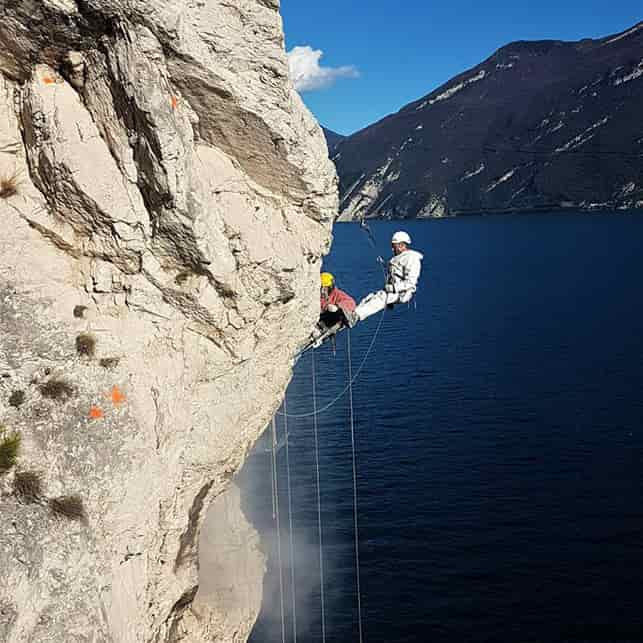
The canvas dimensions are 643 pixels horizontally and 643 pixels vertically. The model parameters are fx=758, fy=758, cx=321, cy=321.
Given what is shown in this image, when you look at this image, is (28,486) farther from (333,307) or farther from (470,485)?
(470,485)

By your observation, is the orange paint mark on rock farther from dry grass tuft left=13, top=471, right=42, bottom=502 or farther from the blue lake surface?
the blue lake surface

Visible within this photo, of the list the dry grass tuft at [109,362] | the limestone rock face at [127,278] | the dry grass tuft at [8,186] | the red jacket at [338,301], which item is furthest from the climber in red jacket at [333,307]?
the dry grass tuft at [8,186]

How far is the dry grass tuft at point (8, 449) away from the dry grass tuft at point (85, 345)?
4.48ft

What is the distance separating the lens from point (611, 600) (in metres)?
26.6

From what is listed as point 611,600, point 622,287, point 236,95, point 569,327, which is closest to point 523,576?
point 611,600

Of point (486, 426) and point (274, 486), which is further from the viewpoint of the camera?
point (486, 426)

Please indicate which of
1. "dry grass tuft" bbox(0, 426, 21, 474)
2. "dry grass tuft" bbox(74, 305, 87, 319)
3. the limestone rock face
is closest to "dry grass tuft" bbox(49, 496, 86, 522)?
the limestone rock face

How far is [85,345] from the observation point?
1020 cm

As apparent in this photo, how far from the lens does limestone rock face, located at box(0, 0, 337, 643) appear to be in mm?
9516

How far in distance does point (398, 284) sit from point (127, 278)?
29.6 feet

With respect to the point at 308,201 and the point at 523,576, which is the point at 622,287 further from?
the point at 308,201

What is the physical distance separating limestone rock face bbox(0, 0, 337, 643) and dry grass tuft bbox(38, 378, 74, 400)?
4 cm

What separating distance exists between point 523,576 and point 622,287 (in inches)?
2107

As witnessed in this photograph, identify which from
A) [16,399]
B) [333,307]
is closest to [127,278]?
[16,399]
